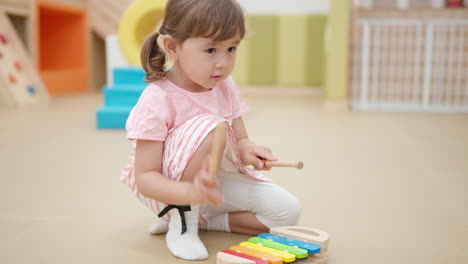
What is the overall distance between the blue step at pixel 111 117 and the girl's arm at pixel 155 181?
167cm

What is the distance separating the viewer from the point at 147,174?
37.8 inches

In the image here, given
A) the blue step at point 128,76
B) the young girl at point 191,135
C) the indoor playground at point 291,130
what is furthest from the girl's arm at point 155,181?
→ the blue step at point 128,76

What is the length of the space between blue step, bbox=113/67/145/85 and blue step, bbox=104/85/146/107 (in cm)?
18

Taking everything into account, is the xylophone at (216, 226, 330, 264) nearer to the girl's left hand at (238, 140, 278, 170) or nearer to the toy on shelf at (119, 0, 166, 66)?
the girl's left hand at (238, 140, 278, 170)

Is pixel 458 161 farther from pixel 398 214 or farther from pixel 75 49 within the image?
pixel 75 49

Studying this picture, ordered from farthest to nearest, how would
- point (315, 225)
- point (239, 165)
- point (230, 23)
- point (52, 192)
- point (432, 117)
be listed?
point (432, 117)
point (52, 192)
point (315, 225)
point (239, 165)
point (230, 23)

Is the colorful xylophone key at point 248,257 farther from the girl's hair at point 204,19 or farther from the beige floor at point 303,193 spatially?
the girl's hair at point 204,19

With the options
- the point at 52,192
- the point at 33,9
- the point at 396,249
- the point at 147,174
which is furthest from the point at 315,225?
the point at 33,9

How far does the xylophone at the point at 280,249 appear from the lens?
2.91ft

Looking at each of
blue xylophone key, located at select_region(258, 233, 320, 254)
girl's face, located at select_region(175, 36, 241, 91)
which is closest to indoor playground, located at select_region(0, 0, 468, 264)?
blue xylophone key, located at select_region(258, 233, 320, 254)

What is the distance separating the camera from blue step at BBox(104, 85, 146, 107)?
2785mm

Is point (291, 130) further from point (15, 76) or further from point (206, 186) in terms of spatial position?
point (15, 76)

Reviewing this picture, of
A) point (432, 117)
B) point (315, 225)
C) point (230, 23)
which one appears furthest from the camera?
point (432, 117)

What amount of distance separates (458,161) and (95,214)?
1342mm
